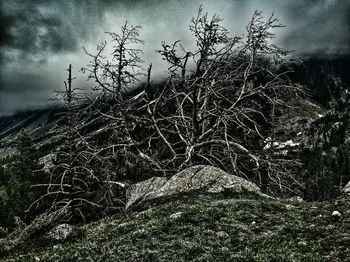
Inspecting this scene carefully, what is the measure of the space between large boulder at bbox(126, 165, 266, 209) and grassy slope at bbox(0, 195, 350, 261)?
254 cm

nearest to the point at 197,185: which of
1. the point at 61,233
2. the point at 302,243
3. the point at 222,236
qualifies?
the point at 61,233

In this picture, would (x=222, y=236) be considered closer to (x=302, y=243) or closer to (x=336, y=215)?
(x=302, y=243)

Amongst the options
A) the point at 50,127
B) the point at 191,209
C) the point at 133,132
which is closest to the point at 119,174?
the point at 133,132

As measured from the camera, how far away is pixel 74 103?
2073 cm

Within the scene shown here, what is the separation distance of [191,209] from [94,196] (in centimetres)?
1347

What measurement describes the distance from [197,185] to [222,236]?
6192mm

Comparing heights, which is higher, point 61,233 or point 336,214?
point 336,214

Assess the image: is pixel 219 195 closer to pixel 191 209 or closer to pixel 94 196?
pixel 191 209

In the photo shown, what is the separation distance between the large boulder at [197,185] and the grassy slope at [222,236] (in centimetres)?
254

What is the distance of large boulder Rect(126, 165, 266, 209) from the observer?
16219 millimetres

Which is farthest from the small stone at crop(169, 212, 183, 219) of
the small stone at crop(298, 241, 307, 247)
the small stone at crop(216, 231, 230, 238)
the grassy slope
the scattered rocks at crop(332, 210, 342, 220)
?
the scattered rocks at crop(332, 210, 342, 220)

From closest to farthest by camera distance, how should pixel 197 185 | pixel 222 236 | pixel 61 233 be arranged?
1. pixel 222 236
2. pixel 61 233
3. pixel 197 185

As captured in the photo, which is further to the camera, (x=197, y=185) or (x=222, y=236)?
(x=197, y=185)

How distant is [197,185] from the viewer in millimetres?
16578
